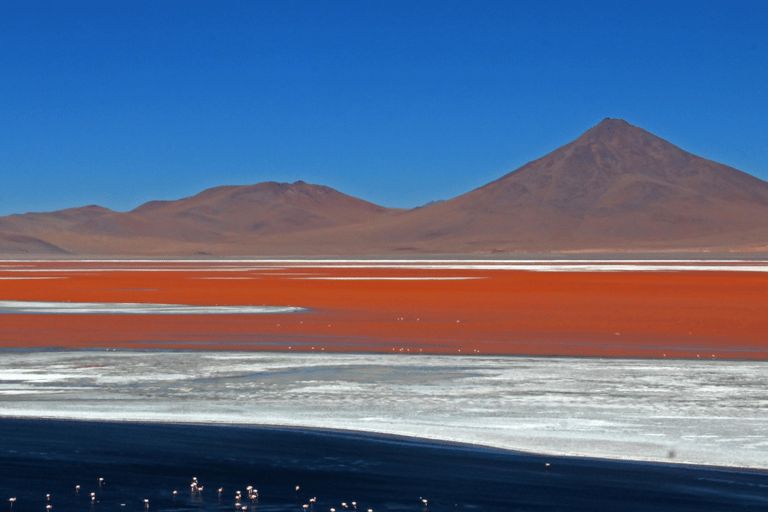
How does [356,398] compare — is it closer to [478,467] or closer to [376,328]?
[478,467]

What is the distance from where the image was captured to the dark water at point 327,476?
21.7 feet

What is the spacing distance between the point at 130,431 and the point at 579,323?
1311 centimetres

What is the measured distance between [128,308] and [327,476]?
738 inches

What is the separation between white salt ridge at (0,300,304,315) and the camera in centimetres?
2369

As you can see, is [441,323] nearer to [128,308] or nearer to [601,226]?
[128,308]

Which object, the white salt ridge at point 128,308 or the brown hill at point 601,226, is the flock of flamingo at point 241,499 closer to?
the white salt ridge at point 128,308

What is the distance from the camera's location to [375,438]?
28.3 ft

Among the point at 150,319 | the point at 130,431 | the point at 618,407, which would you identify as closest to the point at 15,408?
the point at 130,431

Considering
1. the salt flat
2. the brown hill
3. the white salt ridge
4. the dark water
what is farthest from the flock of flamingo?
the brown hill

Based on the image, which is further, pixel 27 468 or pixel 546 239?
pixel 546 239

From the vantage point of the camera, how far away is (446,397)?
10.7 metres

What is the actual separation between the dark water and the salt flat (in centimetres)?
53

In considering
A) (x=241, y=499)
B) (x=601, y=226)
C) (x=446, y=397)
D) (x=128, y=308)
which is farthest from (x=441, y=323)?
(x=601, y=226)

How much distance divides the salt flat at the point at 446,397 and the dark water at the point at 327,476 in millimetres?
533
